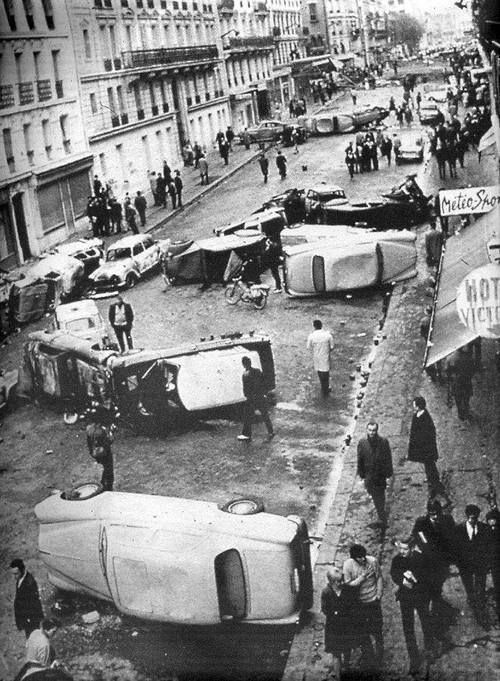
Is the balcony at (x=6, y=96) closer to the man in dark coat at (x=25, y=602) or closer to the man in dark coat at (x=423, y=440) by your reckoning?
the man in dark coat at (x=423, y=440)

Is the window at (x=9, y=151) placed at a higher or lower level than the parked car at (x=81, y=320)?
higher

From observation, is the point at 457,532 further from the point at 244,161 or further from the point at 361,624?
the point at 244,161

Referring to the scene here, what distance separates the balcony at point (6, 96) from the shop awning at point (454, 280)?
15.5 m

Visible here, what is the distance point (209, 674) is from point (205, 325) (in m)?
13.5

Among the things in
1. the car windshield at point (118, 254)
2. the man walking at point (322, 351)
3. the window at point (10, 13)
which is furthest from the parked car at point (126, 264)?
the man walking at point (322, 351)

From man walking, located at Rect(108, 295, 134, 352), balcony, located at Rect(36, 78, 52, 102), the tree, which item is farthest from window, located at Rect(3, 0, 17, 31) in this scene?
the tree

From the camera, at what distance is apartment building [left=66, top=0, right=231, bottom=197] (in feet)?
110

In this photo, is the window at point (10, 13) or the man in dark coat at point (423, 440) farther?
the window at point (10, 13)

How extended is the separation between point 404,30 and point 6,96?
128 meters

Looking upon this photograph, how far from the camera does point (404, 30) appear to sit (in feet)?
470

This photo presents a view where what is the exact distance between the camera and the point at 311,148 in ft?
169

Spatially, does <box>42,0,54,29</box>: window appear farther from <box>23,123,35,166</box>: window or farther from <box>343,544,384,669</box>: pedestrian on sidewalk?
<box>343,544,384,669</box>: pedestrian on sidewalk

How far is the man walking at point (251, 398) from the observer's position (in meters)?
14.6

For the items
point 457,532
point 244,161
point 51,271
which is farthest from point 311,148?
point 457,532
